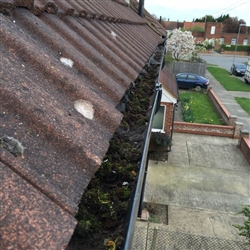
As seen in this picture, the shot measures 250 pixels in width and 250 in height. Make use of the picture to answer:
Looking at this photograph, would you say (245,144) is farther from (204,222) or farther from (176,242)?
(176,242)

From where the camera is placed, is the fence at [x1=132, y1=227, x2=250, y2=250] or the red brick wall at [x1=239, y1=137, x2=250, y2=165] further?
the red brick wall at [x1=239, y1=137, x2=250, y2=165]

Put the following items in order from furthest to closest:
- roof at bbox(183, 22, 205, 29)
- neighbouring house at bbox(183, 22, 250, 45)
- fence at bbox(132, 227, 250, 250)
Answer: roof at bbox(183, 22, 205, 29) < neighbouring house at bbox(183, 22, 250, 45) < fence at bbox(132, 227, 250, 250)

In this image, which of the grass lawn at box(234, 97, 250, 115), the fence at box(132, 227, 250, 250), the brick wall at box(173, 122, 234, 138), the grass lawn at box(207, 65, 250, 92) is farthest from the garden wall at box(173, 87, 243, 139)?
the grass lawn at box(207, 65, 250, 92)

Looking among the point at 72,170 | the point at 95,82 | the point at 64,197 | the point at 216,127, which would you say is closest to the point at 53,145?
the point at 72,170

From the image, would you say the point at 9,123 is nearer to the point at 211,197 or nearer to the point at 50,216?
the point at 50,216

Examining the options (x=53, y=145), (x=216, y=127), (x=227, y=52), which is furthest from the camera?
(x=227, y=52)

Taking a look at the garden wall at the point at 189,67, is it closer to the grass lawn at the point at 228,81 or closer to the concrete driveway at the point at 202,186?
the grass lawn at the point at 228,81

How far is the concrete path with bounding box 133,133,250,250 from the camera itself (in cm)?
736

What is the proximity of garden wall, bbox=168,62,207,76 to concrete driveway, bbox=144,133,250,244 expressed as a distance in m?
14.3

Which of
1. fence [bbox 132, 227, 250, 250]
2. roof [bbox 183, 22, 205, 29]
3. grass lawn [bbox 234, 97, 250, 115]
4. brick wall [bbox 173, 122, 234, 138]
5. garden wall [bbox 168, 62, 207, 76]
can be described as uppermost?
roof [bbox 183, 22, 205, 29]

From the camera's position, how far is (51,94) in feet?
4.56

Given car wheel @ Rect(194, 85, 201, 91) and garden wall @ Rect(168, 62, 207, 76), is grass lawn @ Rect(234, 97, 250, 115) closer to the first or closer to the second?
car wheel @ Rect(194, 85, 201, 91)

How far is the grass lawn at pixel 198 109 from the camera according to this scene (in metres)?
15.3

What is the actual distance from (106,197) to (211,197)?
27.6ft
